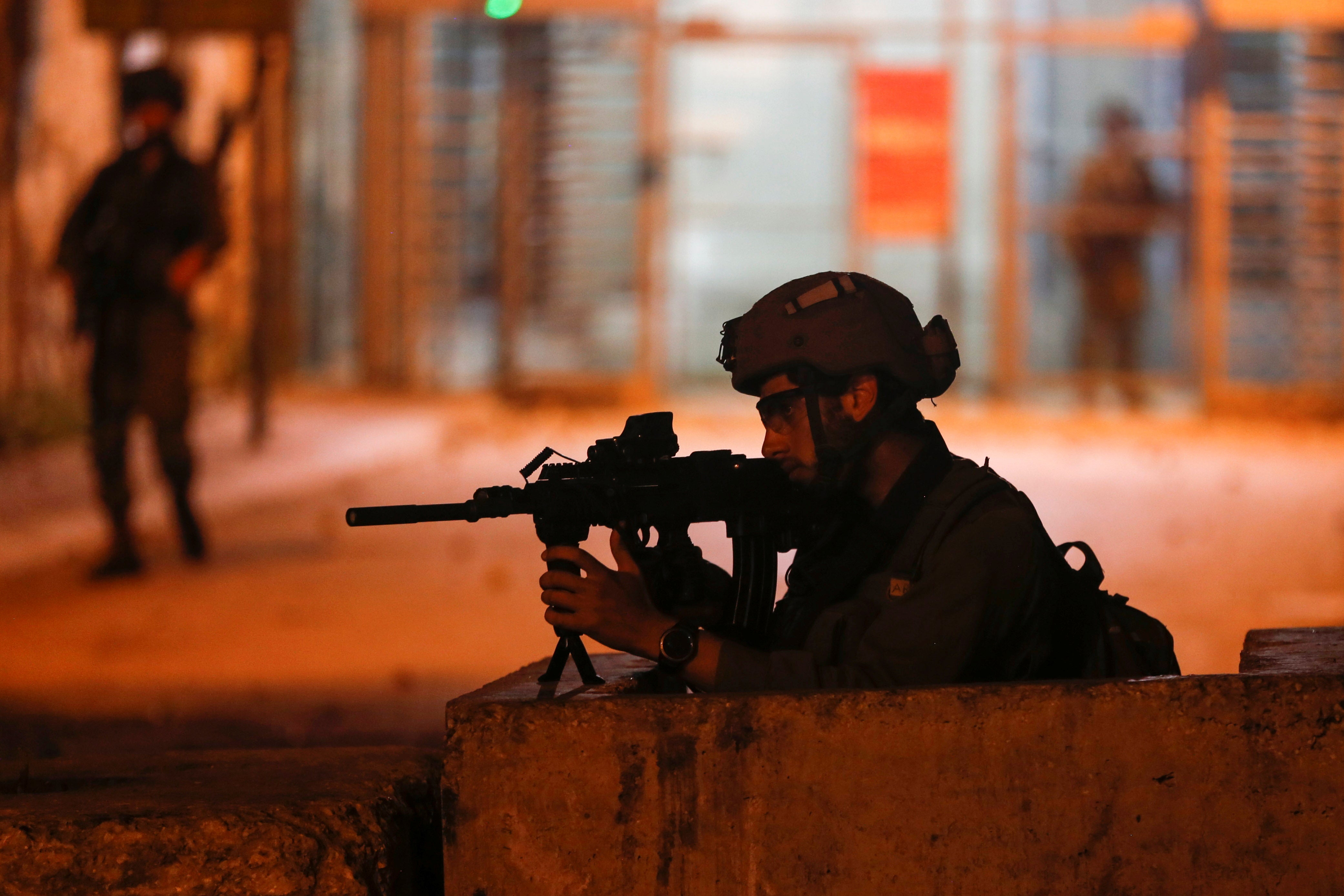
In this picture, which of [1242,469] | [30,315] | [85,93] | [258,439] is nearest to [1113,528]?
[1242,469]

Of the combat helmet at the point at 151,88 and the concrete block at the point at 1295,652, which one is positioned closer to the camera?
the concrete block at the point at 1295,652

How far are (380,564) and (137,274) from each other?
1704 mm

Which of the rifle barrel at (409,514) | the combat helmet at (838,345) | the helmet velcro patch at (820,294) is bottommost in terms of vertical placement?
the rifle barrel at (409,514)

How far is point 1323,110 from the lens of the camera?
1421 centimetres

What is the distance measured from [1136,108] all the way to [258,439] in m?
8.28

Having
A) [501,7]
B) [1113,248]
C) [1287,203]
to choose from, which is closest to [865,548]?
[501,7]

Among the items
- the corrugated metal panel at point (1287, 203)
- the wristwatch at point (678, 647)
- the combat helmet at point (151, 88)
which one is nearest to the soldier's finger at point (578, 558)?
the wristwatch at point (678, 647)

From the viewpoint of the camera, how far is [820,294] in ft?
8.50

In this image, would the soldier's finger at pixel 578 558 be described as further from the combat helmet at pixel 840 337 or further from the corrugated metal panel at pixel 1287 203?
the corrugated metal panel at pixel 1287 203

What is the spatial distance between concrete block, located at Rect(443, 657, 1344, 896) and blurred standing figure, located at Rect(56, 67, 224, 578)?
17.0ft

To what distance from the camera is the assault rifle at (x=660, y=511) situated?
7.83ft

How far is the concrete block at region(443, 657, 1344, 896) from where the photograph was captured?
2299 mm

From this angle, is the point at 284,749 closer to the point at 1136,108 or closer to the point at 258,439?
the point at 258,439

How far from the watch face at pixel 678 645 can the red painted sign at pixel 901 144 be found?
41.9ft
